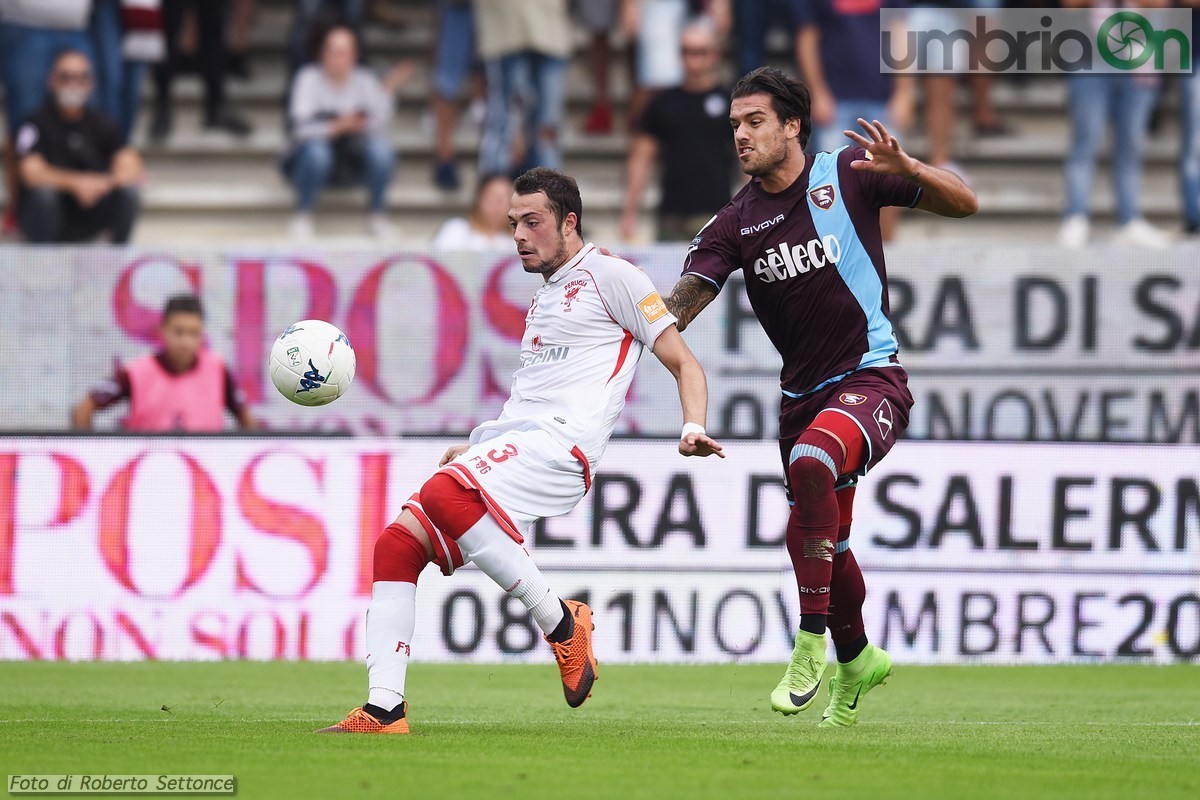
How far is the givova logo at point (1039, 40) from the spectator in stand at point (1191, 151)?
173 mm

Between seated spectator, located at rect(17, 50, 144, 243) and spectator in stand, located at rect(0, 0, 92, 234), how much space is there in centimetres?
52

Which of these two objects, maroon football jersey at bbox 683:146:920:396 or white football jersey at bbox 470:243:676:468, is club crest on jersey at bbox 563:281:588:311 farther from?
maroon football jersey at bbox 683:146:920:396

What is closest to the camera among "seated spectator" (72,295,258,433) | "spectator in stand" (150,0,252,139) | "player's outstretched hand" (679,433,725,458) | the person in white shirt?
"player's outstretched hand" (679,433,725,458)

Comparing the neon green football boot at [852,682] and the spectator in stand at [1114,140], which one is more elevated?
the spectator in stand at [1114,140]

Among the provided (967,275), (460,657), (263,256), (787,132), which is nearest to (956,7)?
(967,275)

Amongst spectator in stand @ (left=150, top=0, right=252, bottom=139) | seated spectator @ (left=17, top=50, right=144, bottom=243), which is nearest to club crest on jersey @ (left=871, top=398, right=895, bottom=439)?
seated spectator @ (left=17, top=50, right=144, bottom=243)

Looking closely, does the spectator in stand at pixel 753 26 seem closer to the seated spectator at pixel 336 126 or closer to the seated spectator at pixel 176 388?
the seated spectator at pixel 336 126

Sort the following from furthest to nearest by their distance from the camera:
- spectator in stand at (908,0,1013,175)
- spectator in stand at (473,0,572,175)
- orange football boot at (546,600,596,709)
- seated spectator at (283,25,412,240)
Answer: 1. spectator in stand at (908,0,1013,175)
2. seated spectator at (283,25,412,240)
3. spectator in stand at (473,0,572,175)
4. orange football boot at (546,600,596,709)

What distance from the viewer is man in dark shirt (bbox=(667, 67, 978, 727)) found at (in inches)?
277

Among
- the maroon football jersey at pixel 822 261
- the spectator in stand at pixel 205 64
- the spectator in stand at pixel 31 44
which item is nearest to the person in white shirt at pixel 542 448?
the maroon football jersey at pixel 822 261

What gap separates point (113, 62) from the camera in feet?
48.9

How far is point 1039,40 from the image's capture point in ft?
52.1

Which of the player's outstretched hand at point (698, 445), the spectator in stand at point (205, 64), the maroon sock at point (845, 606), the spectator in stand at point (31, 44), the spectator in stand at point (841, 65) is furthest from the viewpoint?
the spectator in stand at point (205, 64)

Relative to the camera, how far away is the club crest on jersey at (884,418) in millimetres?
7133
